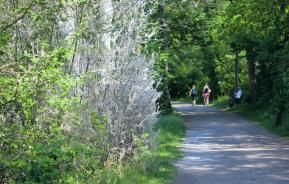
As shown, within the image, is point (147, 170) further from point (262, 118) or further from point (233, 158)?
point (262, 118)

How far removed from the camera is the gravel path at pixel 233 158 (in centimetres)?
1011

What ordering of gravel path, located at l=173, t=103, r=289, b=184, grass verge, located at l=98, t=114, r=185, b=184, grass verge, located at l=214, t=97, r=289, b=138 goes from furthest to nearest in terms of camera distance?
grass verge, located at l=214, t=97, r=289, b=138
gravel path, located at l=173, t=103, r=289, b=184
grass verge, located at l=98, t=114, r=185, b=184

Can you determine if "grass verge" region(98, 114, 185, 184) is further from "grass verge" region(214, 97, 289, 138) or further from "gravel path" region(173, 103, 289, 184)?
"grass verge" region(214, 97, 289, 138)

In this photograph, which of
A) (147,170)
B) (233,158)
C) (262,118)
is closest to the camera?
(147,170)

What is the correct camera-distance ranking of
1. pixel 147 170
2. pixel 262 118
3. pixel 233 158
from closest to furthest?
pixel 147 170
pixel 233 158
pixel 262 118

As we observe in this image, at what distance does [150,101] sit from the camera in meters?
10.9

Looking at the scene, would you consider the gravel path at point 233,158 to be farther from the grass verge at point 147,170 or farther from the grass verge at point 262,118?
the grass verge at point 262,118

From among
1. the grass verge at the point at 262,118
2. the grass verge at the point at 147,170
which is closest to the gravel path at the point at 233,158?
the grass verge at the point at 147,170

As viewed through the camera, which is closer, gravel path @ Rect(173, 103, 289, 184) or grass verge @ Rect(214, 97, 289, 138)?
gravel path @ Rect(173, 103, 289, 184)

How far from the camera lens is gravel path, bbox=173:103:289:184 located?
10109mm

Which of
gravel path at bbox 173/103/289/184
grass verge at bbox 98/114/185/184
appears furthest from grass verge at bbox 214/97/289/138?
grass verge at bbox 98/114/185/184

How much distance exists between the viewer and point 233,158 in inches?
497

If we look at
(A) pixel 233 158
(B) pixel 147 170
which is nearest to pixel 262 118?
(A) pixel 233 158

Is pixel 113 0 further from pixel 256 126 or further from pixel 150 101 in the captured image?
pixel 256 126
